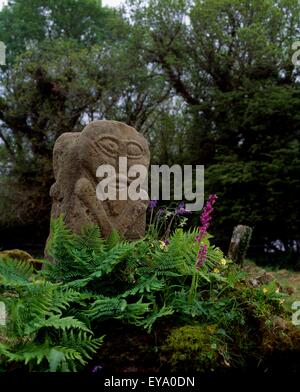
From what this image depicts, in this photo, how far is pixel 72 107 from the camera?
1585cm

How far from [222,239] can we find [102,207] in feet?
26.2

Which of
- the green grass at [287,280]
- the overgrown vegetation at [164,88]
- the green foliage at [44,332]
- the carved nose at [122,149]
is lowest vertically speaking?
the green grass at [287,280]

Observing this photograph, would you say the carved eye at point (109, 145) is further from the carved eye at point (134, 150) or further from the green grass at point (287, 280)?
the green grass at point (287, 280)

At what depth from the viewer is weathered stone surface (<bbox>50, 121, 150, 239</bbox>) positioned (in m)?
5.55

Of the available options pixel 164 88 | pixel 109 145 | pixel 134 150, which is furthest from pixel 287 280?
pixel 164 88

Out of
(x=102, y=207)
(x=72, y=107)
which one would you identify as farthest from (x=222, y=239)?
(x=102, y=207)

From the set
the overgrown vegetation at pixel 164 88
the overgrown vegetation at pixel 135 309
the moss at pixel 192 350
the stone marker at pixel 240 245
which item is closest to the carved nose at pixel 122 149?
the overgrown vegetation at pixel 135 309

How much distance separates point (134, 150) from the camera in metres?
6.01

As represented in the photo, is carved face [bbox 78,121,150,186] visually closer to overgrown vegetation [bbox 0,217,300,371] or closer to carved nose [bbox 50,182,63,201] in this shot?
carved nose [bbox 50,182,63,201]

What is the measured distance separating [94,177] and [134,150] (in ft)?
2.24

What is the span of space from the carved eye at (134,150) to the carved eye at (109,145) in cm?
21

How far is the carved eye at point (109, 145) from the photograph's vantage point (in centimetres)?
571

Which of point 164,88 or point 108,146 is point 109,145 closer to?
point 108,146

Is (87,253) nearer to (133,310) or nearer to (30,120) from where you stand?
(133,310)
